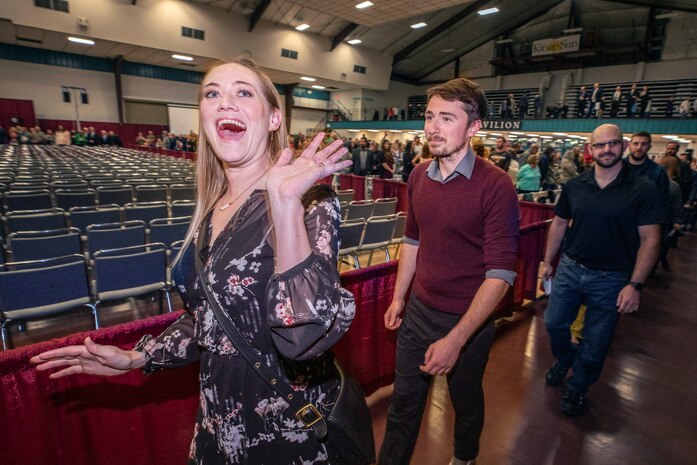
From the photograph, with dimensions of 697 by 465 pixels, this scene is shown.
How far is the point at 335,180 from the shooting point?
11.2 meters

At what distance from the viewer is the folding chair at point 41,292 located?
8.77 feet

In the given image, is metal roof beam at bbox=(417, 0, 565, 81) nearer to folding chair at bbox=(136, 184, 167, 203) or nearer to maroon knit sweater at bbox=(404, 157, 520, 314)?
folding chair at bbox=(136, 184, 167, 203)

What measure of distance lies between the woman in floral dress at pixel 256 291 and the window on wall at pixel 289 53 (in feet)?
75.7

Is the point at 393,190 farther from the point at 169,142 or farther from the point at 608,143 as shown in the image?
the point at 169,142

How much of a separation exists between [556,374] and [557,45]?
2610 cm

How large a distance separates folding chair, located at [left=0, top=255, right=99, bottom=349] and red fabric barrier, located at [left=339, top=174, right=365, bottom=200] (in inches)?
281

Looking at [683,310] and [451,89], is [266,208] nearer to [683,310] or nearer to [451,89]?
[451,89]

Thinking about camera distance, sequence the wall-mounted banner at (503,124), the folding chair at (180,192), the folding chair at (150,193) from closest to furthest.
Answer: the folding chair at (150,193) < the folding chair at (180,192) < the wall-mounted banner at (503,124)

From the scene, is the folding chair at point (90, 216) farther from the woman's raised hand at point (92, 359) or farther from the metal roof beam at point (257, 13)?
the metal roof beam at point (257, 13)

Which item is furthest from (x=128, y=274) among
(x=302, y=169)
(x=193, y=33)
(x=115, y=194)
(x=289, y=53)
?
(x=289, y=53)

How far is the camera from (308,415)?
93 centimetres

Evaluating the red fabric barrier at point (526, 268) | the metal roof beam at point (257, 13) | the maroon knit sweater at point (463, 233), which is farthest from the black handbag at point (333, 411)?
the metal roof beam at point (257, 13)

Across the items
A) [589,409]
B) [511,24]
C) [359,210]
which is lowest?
[589,409]

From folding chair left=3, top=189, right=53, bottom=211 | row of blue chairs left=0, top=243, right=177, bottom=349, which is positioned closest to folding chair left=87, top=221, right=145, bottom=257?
row of blue chairs left=0, top=243, right=177, bottom=349
